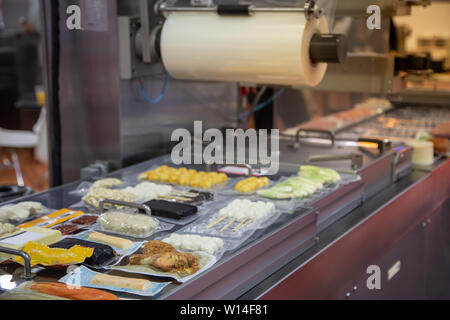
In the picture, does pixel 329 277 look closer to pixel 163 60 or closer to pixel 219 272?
pixel 219 272

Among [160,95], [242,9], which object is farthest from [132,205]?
[160,95]

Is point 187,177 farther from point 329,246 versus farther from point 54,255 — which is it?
point 54,255

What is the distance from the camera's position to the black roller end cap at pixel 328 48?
1850mm

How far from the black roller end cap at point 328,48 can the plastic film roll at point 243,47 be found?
0.02 m

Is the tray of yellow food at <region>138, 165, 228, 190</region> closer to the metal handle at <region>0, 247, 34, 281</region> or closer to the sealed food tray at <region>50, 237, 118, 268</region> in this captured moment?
the sealed food tray at <region>50, 237, 118, 268</region>

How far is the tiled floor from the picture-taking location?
17.5 feet

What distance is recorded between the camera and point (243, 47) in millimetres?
2006

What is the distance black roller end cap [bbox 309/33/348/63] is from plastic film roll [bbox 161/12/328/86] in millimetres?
24

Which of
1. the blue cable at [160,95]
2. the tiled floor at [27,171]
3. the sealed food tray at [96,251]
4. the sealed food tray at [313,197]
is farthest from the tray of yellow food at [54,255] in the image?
the tiled floor at [27,171]

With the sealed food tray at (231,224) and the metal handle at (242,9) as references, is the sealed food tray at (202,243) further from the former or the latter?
the metal handle at (242,9)

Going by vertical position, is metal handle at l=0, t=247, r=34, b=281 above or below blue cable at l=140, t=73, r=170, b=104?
below

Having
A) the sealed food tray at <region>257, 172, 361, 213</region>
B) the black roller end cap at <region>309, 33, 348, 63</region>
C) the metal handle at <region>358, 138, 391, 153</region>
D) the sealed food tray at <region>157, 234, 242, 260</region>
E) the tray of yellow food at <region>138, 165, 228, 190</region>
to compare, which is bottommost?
the sealed food tray at <region>157, 234, 242, 260</region>

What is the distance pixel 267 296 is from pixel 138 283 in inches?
15.0

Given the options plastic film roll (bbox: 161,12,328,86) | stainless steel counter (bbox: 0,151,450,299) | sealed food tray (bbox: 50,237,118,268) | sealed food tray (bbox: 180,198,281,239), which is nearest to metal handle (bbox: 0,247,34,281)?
stainless steel counter (bbox: 0,151,450,299)
